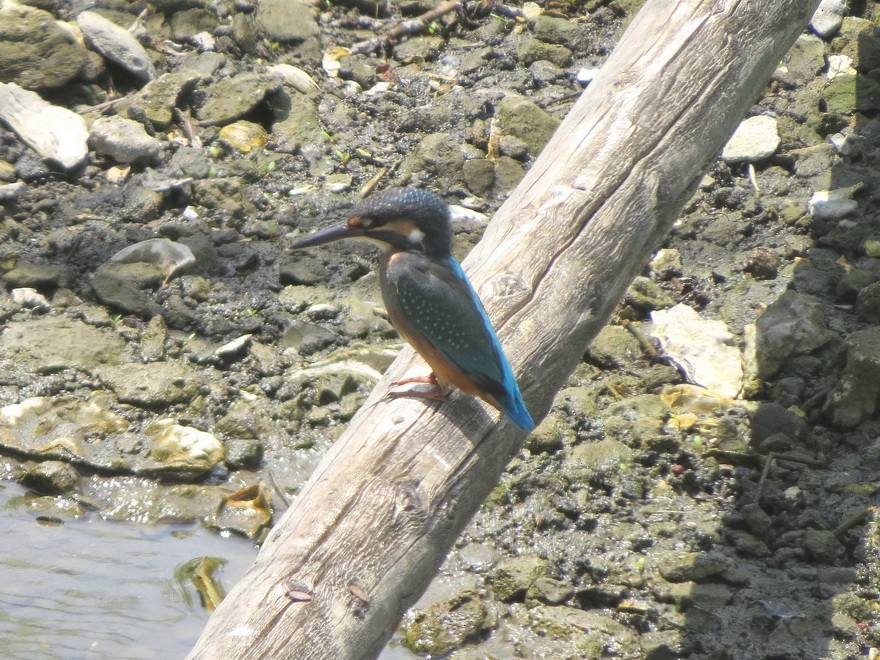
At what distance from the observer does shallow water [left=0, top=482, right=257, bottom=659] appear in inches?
162

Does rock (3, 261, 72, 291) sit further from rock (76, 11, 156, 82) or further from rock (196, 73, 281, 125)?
rock (76, 11, 156, 82)

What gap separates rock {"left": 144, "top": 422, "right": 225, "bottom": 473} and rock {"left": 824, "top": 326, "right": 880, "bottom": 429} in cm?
265

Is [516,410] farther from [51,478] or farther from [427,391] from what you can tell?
[51,478]

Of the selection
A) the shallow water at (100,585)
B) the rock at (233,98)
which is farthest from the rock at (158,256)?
the shallow water at (100,585)

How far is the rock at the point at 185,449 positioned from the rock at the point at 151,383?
18 cm

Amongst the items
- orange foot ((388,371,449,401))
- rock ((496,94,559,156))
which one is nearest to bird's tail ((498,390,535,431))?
orange foot ((388,371,449,401))

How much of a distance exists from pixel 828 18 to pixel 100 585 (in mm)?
5403

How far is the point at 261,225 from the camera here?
5824 mm

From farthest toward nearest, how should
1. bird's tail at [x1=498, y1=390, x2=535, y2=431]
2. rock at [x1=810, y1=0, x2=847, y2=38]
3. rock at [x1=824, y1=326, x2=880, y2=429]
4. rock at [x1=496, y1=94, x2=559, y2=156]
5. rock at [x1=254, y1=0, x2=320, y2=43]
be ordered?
1. rock at [x1=254, y1=0, x2=320, y2=43]
2. rock at [x1=810, y1=0, x2=847, y2=38]
3. rock at [x1=496, y1=94, x2=559, y2=156]
4. rock at [x1=824, y1=326, x2=880, y2=429]
5. bird's tail at [x1=498, y1=390, x2=535, y2=431]

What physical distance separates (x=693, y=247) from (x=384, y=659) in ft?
9.43

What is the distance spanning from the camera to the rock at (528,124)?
20.5ft

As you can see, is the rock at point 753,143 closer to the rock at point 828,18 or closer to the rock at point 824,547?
the rock at point 828,18

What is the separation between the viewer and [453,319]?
2.82 meters

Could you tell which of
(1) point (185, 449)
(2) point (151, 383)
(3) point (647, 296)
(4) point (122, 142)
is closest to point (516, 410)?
(1) point (185, 449)
